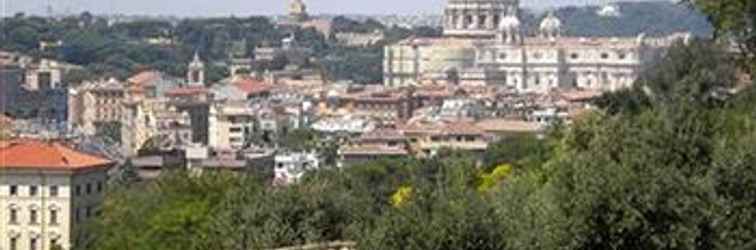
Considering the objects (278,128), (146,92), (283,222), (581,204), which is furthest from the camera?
(146,92)

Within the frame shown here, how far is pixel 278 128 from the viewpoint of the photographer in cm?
6850

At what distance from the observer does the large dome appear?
102438mm

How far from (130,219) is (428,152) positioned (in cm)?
2859

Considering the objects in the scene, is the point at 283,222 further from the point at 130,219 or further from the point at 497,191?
the point at 130,219

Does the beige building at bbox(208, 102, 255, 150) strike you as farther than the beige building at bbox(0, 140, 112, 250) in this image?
Yes

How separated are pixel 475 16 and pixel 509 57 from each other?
8.75m

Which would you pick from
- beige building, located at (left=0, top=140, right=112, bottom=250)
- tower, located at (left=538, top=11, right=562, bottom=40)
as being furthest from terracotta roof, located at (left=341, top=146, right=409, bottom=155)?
tower, located at (left=538, top=11, right=562, bottom=40)

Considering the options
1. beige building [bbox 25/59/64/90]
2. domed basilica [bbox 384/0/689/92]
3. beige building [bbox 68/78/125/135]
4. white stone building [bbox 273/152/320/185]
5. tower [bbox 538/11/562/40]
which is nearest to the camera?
white stone building [bbox 273/152/320/185]

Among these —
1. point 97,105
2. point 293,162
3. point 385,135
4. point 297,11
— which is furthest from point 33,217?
point 297,11

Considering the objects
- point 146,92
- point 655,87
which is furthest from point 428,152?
point 146,92

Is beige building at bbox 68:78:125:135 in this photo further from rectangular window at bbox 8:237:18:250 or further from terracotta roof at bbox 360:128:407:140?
rectangular window at bbox 8:237:18:250

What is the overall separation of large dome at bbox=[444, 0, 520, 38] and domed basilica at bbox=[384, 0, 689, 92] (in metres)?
0.05

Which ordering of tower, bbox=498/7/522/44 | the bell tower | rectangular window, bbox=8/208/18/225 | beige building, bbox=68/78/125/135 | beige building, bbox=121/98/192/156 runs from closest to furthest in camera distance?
1. rectangular window, bbox=8/208/18/225
2. beige building, bbox=121/98/192/156
3. beige building, bbox=68/78/125/135
4. tower, bbox=498/7/522/44
5. the bell tower

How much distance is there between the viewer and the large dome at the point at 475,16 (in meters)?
102
